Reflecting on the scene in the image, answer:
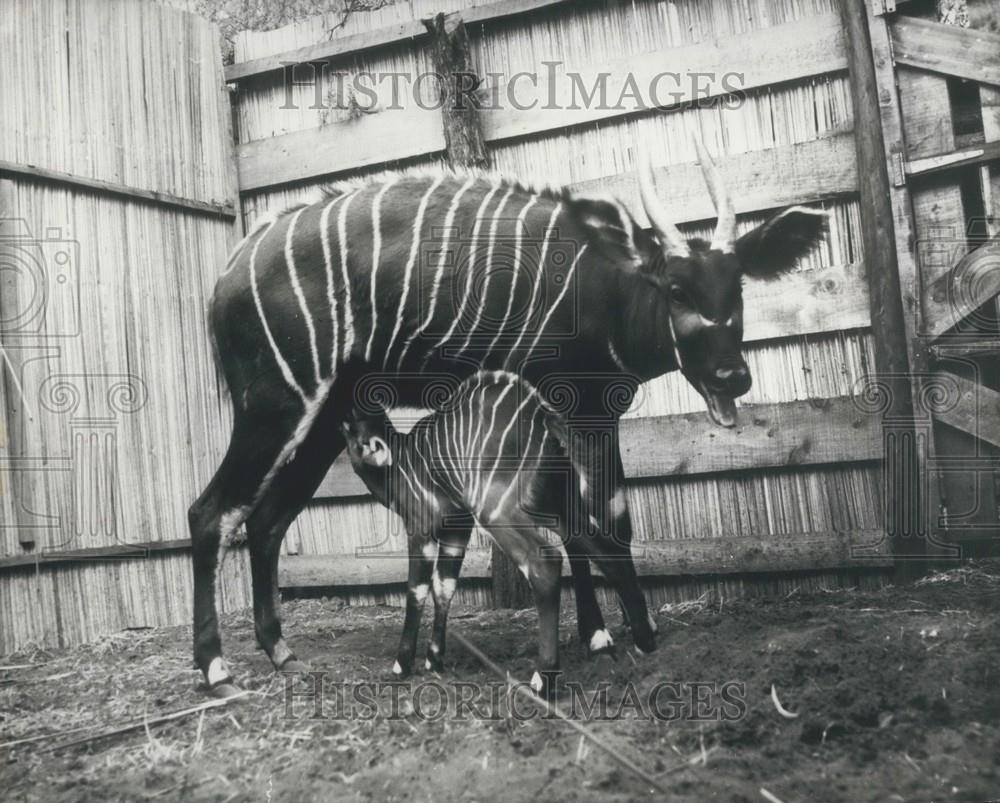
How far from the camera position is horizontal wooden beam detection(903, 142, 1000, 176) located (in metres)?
4.89

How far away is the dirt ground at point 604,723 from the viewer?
2.85m

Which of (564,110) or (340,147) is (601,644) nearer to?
(564,110)

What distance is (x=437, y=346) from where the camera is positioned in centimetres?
448

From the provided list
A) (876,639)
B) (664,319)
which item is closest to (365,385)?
(664,319)

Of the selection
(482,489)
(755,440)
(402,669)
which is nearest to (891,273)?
(755,440)

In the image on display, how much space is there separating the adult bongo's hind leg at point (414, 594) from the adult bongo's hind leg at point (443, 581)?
1.9 inches

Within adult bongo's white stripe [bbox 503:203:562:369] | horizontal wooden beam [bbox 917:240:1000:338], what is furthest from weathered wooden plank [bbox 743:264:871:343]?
adult bongo's white stripe [bbox 503:203:562:369]

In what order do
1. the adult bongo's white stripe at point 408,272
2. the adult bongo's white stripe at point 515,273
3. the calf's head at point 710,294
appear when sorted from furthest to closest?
the adult bongo's white stripe at point 408,272 < the adult bongo's white stripe at point 515,273 < the calf's head at point 710,294

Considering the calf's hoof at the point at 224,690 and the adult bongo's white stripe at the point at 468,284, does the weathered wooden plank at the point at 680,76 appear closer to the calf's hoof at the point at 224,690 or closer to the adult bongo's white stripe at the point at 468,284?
the adult bongo's white stripe at the point at 468,284

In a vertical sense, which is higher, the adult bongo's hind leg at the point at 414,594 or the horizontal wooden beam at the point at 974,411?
the horizontal wooden beam at the point at 974,411

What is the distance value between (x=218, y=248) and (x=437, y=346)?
8.82 ft

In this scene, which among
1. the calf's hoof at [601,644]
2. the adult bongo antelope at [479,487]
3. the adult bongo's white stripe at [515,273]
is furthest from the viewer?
the adult bongo's white stripe at [515,273]

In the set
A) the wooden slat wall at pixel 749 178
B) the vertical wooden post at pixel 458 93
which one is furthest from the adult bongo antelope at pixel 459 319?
the vertical wooden post at pixel 458 93

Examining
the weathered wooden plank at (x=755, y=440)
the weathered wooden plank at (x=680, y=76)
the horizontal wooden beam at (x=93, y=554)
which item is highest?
the weathered wooden plank at (x=680, y=76)
